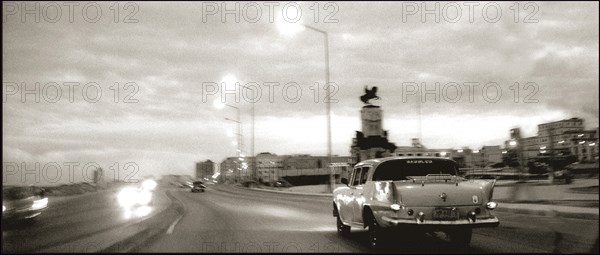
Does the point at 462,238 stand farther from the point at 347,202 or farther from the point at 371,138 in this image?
the point at 371,138

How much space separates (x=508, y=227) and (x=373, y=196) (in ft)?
17.0

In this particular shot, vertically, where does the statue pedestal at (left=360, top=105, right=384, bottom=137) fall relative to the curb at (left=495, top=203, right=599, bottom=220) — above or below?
above

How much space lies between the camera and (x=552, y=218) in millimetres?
15273

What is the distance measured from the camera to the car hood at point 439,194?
883cm

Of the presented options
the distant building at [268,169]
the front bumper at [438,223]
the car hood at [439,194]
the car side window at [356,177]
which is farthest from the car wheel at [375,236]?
the distant building at [268,169]

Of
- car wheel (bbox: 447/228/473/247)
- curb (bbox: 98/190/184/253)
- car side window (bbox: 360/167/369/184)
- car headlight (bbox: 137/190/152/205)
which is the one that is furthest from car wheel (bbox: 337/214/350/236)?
car headlight (bbox: 137/190/152/205)

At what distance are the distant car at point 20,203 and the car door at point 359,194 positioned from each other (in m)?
10.7

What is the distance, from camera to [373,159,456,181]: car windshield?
399 inches

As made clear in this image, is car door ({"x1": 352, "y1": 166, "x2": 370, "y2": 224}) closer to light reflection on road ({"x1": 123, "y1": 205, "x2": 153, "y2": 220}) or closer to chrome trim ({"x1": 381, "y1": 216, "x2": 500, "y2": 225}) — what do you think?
chrome trim ({"x1": 381, "y1": 216, "x2": 500, "y2": 225})

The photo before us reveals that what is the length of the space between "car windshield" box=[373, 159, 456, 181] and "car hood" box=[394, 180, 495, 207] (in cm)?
108

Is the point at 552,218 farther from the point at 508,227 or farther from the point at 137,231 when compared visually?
the point at 137,231

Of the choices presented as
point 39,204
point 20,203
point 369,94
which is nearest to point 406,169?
point 20,203

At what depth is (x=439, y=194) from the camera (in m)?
8.86

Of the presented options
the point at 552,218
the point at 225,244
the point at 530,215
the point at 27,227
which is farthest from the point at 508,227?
the point at 27,227
